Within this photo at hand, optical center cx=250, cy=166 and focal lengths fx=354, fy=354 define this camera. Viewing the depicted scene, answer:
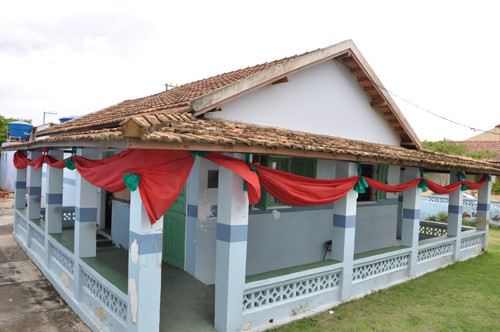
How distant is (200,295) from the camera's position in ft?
20.1

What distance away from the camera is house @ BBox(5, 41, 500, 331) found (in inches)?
176

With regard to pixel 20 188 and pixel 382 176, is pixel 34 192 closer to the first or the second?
pixel 20 188

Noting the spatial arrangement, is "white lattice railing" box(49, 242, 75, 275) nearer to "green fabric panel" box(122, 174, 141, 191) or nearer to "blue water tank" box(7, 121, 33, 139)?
"green fabric panel" box(122, 174, 141, 191)

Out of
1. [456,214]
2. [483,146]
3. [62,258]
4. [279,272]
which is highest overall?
[483,146]

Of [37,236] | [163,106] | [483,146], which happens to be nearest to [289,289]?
[163,106]

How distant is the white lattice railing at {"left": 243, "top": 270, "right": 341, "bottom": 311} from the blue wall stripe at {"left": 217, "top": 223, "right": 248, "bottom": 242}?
2.81 ft

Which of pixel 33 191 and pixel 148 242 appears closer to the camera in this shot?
pixel 148 242

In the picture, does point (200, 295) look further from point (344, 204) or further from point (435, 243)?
point (435, 243)

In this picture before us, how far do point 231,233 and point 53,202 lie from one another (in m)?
4.93

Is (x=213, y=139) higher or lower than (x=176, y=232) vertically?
higher

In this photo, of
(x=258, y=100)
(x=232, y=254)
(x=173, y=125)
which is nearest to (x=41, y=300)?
(x=232, y=254)

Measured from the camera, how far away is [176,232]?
7301 mm

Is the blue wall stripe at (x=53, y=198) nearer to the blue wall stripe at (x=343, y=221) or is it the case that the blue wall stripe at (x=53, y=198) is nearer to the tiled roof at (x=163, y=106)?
the tiled roof at (x=163, y=106)

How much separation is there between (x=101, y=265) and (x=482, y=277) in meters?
9.39
